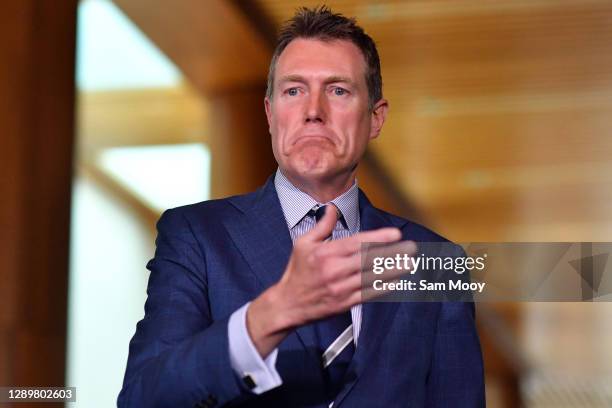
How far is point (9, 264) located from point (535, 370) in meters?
8.85

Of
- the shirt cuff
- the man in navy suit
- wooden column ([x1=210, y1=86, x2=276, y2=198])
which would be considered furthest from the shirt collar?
wooden column ([x1=210, y1=86, x2=276, y2=198])

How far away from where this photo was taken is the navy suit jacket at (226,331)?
1.36m

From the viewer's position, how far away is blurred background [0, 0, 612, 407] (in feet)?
11.1

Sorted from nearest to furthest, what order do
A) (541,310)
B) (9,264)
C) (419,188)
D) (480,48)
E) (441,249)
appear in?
(441,249) < (9,264) < (480,48) < (419,188) < (541,310)

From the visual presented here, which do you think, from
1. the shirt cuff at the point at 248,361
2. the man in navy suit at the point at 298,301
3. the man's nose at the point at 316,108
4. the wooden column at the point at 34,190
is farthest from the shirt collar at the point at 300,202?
the wooden column at the point at 34,190

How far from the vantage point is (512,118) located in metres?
6.32

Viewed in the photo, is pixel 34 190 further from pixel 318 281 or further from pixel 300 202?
pixel 318 281

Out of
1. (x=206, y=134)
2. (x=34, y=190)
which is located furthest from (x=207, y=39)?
(x=34, y=190)

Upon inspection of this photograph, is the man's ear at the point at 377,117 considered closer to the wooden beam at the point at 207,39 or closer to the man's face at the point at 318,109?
the man's face at the point at 318,109

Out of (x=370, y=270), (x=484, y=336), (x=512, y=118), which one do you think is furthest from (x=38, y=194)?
(x=484, y=336)

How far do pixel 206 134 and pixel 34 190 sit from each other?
256 centimetres

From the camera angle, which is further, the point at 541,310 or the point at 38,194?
the point at 541,310

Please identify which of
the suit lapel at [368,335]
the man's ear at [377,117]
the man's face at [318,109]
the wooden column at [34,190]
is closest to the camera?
the suit lapel at [368,335]

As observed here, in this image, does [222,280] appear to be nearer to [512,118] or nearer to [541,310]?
[512,118]
